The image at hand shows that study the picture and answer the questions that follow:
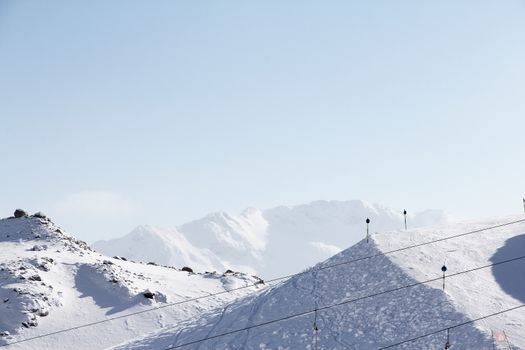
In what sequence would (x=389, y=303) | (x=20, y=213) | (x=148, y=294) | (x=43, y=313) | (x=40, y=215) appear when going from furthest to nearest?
(x=20, y=213) < (x=40, y=215) < (x=148, y=294) < (x=43, y=313) < (x=389, y=303)

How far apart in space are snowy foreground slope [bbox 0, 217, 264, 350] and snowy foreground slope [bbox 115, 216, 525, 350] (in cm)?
877

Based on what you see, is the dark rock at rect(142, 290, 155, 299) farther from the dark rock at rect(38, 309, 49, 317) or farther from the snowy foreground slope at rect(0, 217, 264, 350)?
the dark rock at rect(38, 309, 49, 317)

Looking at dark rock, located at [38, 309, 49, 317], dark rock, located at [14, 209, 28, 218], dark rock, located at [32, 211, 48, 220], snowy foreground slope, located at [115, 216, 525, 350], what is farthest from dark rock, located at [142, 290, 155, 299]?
dark rock, located at [14, 209, 28, 218]

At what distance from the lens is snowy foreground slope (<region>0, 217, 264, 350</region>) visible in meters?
49.9

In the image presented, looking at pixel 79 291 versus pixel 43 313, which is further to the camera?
pixel 79 291

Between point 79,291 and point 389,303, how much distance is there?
3253 cm

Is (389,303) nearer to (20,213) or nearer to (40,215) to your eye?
(40,215)

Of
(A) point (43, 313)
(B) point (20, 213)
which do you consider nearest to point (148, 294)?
(A) point (43, 313)

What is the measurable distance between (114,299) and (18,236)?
20185 mm

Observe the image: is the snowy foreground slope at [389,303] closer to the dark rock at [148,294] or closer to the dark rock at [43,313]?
the dark rock at [43,313]

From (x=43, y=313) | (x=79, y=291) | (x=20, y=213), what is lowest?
(x=43, y=313)

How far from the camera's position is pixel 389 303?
39.1m

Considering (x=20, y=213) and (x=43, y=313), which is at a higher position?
(x=20, y=213)

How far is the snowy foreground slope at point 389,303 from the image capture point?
3528 centimetres
